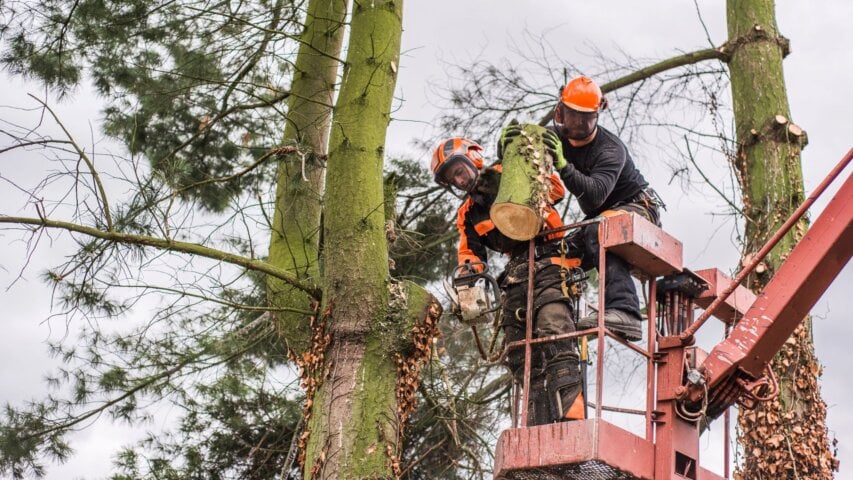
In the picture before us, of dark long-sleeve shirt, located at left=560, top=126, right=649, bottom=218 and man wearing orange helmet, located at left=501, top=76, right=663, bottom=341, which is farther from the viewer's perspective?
dark long-sleeve shirt, located at left=560, top=126, right=649, bottom=218

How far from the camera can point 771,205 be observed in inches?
349

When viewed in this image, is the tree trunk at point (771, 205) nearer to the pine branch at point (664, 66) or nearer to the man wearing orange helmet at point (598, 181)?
the pine branch at point (664, 66)

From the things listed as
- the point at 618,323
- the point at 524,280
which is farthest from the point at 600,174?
the point at 618,323

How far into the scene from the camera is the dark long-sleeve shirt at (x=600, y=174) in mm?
6789

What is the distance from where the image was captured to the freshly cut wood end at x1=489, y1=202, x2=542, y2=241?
21.3 ft

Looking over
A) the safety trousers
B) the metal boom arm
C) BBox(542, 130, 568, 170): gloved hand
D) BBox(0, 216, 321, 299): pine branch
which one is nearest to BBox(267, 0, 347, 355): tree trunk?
BBox(0, 216, 321, 299): pine branch

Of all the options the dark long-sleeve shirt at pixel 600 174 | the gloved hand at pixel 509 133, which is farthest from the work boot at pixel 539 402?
the gloved hand at pixel 509 133

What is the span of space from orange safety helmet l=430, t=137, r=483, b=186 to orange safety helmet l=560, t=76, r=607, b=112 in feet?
2.06

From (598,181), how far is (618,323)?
86cm

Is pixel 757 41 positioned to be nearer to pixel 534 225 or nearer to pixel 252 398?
A: pixel 534 225

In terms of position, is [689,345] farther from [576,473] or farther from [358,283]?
[358,283]

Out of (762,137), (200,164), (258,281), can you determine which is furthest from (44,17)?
(762,137)

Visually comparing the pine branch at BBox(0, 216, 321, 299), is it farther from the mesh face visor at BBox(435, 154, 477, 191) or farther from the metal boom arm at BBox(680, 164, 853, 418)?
the metal boom arm at BBox(680, 164, 853, 418)

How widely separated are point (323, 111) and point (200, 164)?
2394 mm
